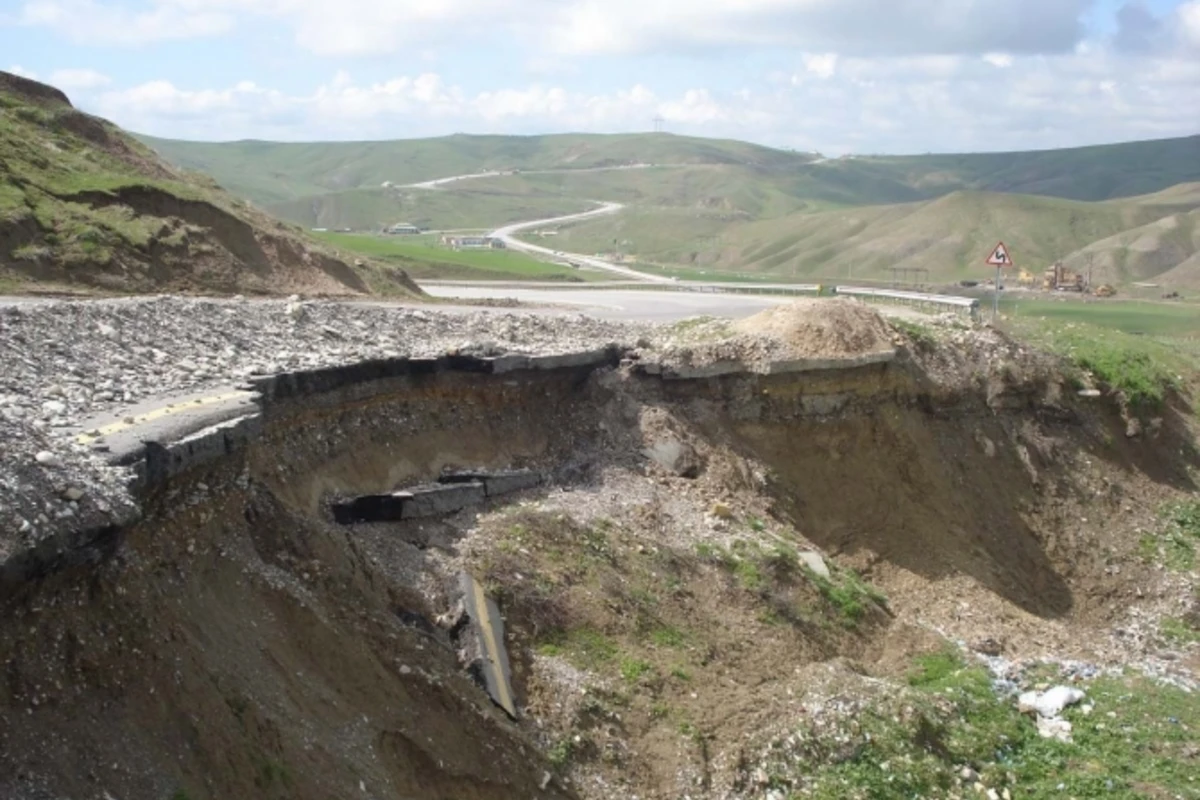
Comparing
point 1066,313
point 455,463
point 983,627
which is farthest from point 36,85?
point 1066,313

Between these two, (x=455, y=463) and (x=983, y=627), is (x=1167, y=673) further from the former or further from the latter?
(x=455, y=463)

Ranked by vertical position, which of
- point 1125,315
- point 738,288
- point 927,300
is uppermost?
point 927,300

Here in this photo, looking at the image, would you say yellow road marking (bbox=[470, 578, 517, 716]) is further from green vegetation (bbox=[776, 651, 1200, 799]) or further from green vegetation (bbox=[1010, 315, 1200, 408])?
green vegetation (bbox=[1010, 315, 1200, 408])

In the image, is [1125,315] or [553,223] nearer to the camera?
[1125,315]

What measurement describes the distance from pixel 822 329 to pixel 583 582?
842 centimetres

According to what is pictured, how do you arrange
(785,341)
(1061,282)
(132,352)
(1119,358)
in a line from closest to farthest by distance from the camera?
(132,352)
(785,341)
(1119,358)
(1061,282)

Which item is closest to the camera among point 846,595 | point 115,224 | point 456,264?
point 846,595

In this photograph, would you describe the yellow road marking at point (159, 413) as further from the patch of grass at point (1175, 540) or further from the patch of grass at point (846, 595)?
the patch of grass at point (1175, 540)

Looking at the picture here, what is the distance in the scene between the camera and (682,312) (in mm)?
27781

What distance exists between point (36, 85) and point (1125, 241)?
269 feet

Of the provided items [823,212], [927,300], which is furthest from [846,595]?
[823,212]

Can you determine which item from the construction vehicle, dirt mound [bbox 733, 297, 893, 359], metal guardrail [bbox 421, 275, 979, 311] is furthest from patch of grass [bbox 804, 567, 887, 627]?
the construction vehicle

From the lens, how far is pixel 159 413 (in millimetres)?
10570

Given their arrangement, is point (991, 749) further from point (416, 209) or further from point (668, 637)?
point (416, 209)
